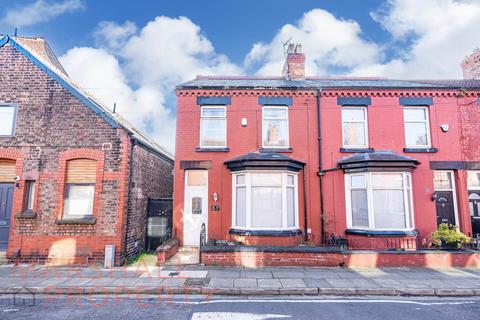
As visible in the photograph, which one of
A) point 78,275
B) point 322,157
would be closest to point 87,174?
point 78,275

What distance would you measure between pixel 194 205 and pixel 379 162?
26.3 ft

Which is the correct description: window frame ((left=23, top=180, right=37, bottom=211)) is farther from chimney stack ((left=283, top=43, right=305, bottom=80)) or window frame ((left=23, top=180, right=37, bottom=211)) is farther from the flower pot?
the flower pot

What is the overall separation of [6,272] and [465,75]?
2326 centimetres

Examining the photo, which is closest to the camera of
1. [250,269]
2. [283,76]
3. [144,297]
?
[144,297]

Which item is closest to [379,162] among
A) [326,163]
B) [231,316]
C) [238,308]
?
[326,163]

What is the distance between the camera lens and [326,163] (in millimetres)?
12258

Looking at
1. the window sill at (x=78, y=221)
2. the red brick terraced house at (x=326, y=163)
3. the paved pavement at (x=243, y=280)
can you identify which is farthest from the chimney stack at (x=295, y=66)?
the window sill at (x=78, y=221)

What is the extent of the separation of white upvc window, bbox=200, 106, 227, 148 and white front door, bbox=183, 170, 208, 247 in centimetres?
138

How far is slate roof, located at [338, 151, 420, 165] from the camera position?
1111 centimetres

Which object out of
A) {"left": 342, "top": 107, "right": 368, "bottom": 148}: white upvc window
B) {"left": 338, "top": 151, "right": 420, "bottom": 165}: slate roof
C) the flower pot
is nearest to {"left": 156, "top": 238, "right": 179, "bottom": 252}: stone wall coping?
{"left": 338, "top": 151, "right": 420, "bottom": 165}: slate roof

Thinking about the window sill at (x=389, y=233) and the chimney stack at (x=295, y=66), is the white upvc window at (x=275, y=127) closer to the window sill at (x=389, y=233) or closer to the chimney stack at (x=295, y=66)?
the chimney stack at (x=295, y=66)

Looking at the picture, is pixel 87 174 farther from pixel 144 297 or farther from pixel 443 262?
pixel 443 262

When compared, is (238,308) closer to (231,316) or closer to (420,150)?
(231,316)

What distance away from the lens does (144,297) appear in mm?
6988
